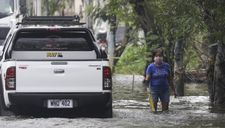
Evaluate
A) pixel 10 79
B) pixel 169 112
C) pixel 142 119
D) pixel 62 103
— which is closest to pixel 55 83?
pixel 62 103

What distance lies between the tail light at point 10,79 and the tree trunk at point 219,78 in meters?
5.19

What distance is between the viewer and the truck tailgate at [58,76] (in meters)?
13.1

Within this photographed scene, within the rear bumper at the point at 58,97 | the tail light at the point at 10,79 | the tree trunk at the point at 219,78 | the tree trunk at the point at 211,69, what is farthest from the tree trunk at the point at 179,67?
the tail light at the point at 10,79

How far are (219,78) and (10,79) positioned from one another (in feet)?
17.8

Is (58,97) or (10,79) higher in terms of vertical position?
(10,79)

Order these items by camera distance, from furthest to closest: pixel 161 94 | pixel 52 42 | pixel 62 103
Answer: pixel 161 94
pixel 52 42
pixel 62 103

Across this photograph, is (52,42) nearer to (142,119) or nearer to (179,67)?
(142,119)

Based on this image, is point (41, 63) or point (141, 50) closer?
point (41, 63)

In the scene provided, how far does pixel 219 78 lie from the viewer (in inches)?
635

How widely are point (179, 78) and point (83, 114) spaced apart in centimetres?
613

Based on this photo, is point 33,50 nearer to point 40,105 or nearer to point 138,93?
point 40,105

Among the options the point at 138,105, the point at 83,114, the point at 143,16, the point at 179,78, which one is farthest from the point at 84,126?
the point at 143,16

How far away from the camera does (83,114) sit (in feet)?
47.6

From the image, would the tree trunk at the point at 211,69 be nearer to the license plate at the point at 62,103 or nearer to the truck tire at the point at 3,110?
the license plate at the point at 62,103
